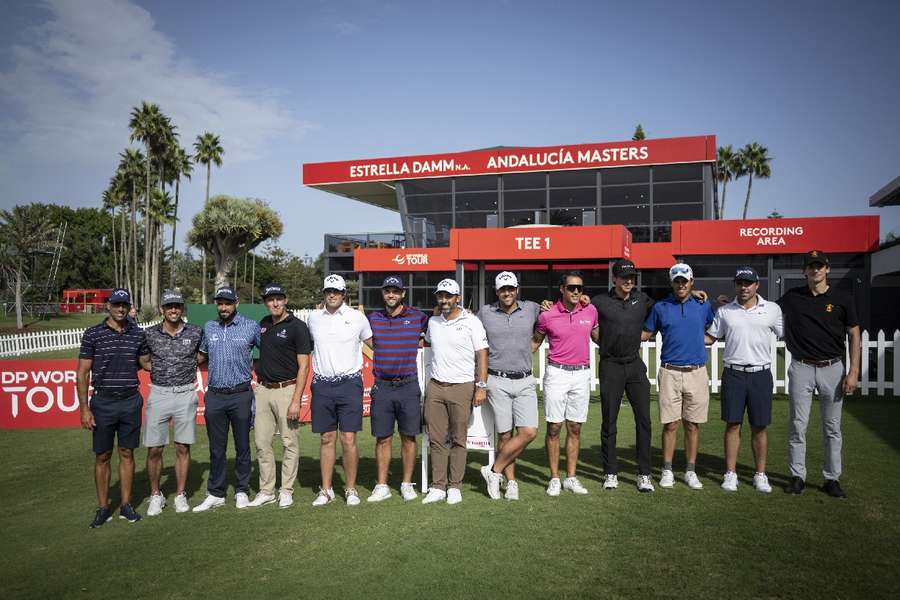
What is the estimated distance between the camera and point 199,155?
5225cm

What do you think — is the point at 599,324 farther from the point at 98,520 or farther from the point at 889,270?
the point at 889,270

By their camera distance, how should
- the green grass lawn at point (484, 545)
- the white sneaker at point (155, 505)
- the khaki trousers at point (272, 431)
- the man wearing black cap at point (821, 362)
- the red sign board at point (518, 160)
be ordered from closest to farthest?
the green grass lawn at point (484, 545) < the white sneaker at point (155, 505) < the man wearing black cap at point (821, 362) < the khaki trousers at point (272, 431) < the red sign board at point (518, 160)

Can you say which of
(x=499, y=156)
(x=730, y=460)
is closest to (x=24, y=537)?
→ (x=730, y=460)

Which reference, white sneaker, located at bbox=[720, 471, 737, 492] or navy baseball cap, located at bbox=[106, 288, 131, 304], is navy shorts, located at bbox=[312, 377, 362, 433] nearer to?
navy baseball cap, located at bbox=[106, 288, 131, 304]

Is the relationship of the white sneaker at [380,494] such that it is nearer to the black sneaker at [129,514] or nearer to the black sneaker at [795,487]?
the black sneaker at [129,514]

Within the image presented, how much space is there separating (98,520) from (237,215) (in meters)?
35.6

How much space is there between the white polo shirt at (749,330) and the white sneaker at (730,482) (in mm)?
1050

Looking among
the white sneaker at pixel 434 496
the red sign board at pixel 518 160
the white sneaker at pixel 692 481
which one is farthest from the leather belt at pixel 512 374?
the red sign board at pixel 518 160

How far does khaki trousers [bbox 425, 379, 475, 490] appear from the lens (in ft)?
18.0

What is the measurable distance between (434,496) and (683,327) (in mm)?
2837

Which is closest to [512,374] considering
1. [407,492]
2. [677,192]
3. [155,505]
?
[407,492]

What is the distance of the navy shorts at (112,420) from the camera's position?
512 centimetres

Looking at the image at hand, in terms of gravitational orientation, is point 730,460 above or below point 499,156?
below

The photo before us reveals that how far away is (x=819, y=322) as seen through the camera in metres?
5.45
